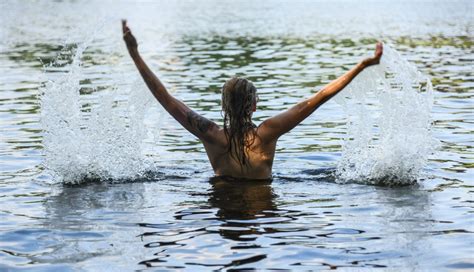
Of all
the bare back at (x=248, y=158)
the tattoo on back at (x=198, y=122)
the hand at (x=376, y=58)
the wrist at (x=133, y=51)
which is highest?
the wrist at (x=133, y=51)

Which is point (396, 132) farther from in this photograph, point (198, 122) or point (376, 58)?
point (198, 122)

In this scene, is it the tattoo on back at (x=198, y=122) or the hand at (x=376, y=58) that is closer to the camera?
the hand at (x=376, y=58)

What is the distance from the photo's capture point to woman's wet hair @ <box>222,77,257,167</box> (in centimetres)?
932

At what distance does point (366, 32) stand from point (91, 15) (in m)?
22.6

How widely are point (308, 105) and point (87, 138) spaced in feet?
10.9

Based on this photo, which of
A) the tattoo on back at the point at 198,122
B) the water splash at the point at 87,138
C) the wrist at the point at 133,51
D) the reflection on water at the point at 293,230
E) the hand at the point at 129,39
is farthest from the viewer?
the water splash at the point at 87,138

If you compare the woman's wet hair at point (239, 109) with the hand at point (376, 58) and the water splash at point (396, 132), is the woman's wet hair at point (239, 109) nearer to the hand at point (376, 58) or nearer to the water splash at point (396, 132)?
the hand at point (376, 58)

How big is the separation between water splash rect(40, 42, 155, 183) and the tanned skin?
1.40 metres

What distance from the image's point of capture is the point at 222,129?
9.62 metres

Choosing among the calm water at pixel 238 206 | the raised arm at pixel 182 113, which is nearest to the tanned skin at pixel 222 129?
the raised arm at pixel 182 113

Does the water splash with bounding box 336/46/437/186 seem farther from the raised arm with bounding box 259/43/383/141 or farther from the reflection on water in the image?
the raised arm with bounding box 259/43/383/141

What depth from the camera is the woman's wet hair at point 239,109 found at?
9.32 meters

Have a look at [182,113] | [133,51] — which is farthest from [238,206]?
[133,51]

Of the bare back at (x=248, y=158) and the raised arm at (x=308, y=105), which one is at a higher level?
the raised arm at (x=308, y=105)
